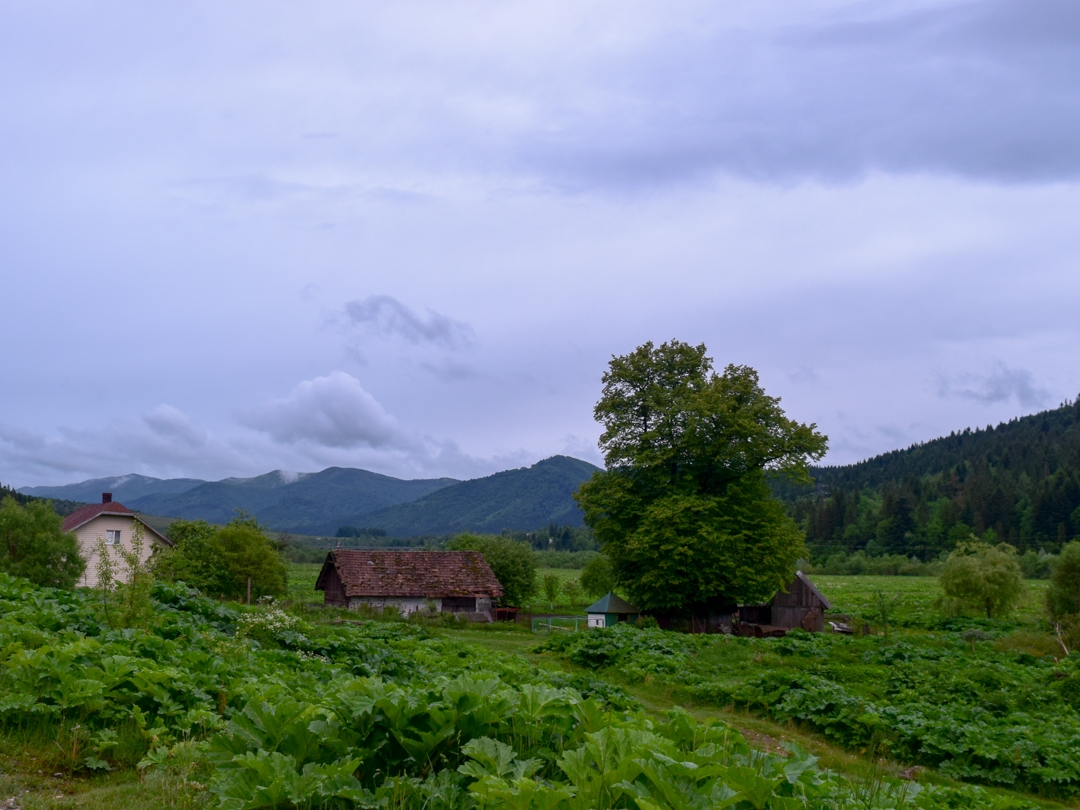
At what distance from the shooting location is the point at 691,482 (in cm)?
3669

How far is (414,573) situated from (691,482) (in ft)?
56.5

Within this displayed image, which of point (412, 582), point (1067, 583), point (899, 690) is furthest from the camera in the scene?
point (412, 582)

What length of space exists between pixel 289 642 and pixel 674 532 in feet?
75.7

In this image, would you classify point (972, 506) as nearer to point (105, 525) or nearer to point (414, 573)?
point (414, 573)

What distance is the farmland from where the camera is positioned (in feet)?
13.9

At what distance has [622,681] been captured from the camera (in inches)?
805

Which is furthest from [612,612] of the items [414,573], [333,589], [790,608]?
[333,589]

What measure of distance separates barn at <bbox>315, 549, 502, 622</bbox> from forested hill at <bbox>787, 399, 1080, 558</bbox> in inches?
3770

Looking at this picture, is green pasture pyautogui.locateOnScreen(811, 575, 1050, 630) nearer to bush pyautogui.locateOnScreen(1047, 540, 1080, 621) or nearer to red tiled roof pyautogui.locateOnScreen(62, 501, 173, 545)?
bush pyautogui.locateOnScreen(1047, 540, 1080, 621)

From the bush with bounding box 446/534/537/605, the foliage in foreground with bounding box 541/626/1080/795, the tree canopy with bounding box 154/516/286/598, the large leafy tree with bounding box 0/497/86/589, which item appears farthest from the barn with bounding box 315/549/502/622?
the foliage in foreground with bounding box 541/626/1080/795

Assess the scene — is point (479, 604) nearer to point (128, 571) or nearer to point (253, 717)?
point (128, 571)

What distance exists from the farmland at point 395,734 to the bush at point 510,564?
121 feet

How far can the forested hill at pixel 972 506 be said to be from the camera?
118 m

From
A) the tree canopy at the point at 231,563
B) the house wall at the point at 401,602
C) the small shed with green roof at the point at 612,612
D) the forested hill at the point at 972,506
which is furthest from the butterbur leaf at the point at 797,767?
the forested hill at the point at 972,506
